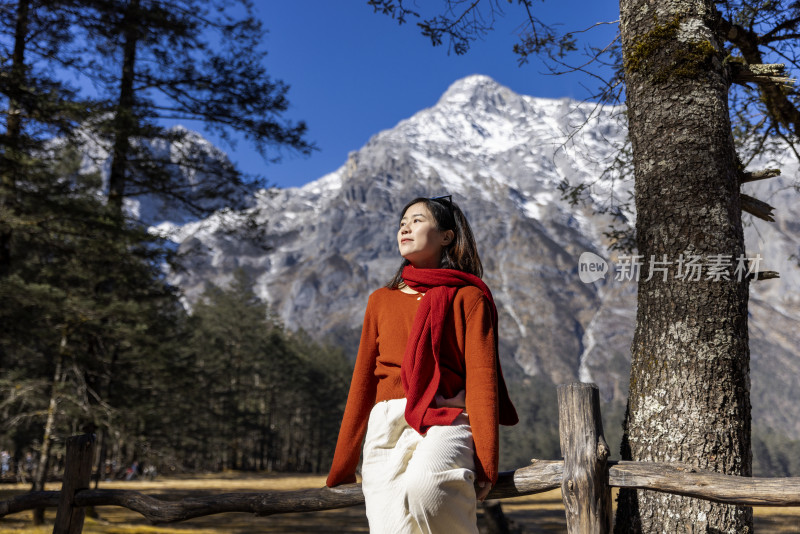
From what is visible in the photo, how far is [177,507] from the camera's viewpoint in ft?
11.2

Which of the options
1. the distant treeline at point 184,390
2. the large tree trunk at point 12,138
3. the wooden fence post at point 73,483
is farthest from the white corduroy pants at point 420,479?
the distant treeline at point 184,390

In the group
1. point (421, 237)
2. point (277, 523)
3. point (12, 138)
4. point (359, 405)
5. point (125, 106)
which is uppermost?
point (125, 106)

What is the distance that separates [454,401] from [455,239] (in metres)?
0.74

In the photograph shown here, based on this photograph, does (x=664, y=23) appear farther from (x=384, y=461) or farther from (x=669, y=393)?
(x=384, y=461)

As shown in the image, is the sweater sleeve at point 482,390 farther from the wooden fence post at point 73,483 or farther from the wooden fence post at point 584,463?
the wooden fence post at point 73,483

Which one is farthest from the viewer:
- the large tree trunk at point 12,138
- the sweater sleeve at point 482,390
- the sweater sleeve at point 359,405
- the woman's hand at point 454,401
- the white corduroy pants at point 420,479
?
the large tree trunk at point 12,138

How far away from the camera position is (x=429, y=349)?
2268 millimetres

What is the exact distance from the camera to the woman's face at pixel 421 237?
2.52m

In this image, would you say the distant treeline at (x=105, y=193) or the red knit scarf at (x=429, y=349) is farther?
the distant treeline at (x=105, y=193)

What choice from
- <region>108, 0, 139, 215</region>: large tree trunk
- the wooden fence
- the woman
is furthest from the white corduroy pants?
<region>108, 0, 139, 215</region>: large tree trunk

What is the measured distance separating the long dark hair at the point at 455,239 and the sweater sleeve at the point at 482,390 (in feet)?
1.05

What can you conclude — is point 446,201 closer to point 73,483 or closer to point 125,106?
point 73,483

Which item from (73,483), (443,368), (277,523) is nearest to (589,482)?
(443,368)

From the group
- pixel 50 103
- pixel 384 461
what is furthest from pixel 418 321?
pixel 50 103
